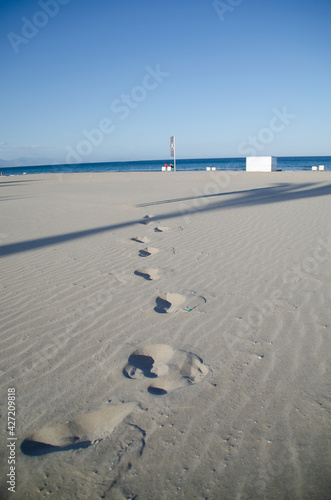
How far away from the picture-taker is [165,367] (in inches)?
88.4

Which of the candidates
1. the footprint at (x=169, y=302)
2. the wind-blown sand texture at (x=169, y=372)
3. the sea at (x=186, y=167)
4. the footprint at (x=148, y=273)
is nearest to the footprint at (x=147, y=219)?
the wind-blown sand texture at (x=169, y=372)

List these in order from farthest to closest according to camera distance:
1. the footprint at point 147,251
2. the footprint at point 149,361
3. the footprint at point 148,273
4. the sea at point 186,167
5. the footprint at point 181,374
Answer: the sea at point 186,167 → the footprint at point 147,251 → the footprint at point 148,273 → the footprint at point 149,361 → the footprint at point 181,374

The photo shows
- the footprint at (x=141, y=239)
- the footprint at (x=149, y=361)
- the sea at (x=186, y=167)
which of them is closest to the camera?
the footprint at (x=149, y=361)

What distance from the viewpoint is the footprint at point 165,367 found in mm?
2094

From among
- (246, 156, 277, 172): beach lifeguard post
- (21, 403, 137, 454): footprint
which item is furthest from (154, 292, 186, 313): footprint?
(246, 156, 277, 172): beach lifeguard post

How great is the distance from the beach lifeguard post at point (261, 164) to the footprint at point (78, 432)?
29.0m

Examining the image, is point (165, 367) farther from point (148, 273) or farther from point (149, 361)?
point (148, 273)

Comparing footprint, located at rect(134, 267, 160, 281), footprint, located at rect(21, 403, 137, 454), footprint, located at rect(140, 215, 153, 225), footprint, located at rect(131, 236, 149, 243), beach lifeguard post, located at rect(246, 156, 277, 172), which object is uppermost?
beach lifeguard post, located at rect(246, 156, 277, 172)

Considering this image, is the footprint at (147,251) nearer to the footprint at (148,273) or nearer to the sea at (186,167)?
the footprint at (148,273)

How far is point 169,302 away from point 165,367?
103cm

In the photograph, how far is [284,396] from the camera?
76.6 inches

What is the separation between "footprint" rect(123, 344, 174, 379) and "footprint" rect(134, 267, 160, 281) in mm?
1430

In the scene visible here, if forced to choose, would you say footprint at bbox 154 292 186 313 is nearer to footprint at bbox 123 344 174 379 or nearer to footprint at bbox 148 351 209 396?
footprint at bbox 123 344 174 379

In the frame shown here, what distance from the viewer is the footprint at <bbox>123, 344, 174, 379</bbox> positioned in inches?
86.4
